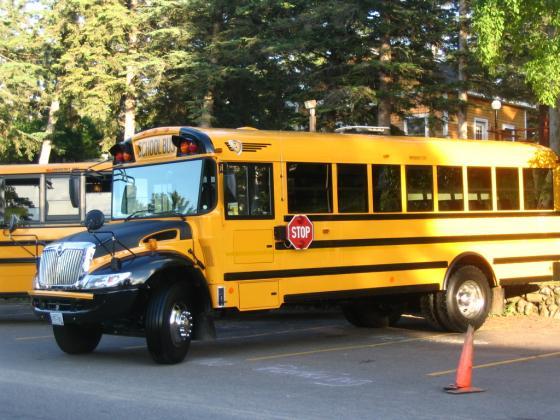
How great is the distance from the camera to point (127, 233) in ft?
33.0

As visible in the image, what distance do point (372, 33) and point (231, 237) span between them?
14319 mm

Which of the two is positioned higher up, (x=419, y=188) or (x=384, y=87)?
(x=384, y=87)

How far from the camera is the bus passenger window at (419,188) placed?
40.2 feet

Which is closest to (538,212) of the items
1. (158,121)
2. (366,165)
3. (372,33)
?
(366,165)

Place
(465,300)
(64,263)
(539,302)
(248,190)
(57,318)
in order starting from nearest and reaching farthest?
(57,318) < (64,263) < (248,190) < (465,300) < (539,302)

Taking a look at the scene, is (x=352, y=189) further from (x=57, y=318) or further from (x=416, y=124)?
(x=416, y=124)

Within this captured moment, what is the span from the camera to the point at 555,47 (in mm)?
13250

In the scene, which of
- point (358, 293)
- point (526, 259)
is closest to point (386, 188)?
point (358, 293)

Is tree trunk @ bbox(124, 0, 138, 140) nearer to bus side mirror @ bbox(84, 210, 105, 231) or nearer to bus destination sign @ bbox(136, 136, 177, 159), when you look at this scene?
bus destination sign @ bbox(136, 136, 177, 159)

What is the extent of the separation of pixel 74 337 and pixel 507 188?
714 centimetres

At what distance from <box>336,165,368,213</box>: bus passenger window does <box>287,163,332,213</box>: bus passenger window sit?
0.65 feet

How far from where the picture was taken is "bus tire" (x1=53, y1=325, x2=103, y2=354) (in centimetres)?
1113

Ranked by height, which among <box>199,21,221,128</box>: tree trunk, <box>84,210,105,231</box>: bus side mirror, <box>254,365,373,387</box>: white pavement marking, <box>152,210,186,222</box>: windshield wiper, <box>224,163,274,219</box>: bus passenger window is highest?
<box>199,21,221,128</box>: tree trunk

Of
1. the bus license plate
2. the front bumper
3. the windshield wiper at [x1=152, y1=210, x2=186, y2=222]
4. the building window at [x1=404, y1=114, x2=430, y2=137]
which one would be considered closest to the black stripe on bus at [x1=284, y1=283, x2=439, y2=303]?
the windshield wiper at [x1=152, y1=210, x2=186, y2=222]
